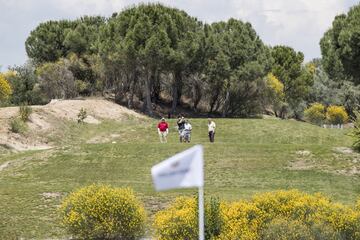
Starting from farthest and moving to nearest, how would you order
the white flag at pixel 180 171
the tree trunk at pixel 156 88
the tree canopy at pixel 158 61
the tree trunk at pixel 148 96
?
the tree trunk at pixel 156 88
the tree trunk at pixel 148 96
the tree canopy at pixel 158 61
the white flag at pixel 180 171

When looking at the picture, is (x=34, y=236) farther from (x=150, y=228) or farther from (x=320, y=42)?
(x=320, y=42)

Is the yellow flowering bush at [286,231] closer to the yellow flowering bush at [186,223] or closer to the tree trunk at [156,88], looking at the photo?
the yellow flowering bush at [186,223]

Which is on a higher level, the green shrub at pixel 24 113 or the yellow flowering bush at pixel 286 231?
the green shrub at pixel 24 113

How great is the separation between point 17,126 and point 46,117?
17.9ft

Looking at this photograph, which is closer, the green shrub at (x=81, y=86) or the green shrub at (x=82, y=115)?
the green shrub at (x=82, y=115)

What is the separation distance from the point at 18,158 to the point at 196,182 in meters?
23.0

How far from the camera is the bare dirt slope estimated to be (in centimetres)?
4041

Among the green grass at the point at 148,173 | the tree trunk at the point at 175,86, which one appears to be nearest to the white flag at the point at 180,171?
the green grass at the point at 148,173

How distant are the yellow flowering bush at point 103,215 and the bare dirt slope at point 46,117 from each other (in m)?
23.4

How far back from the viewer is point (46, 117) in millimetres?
47125

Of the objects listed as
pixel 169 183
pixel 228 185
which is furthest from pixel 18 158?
pixel 169 183

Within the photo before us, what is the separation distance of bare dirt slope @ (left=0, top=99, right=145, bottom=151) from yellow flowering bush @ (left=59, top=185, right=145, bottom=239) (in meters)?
23.4

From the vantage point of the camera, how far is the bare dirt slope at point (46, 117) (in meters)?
40.4

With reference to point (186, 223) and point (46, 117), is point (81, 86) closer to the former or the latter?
point (46, 117)
